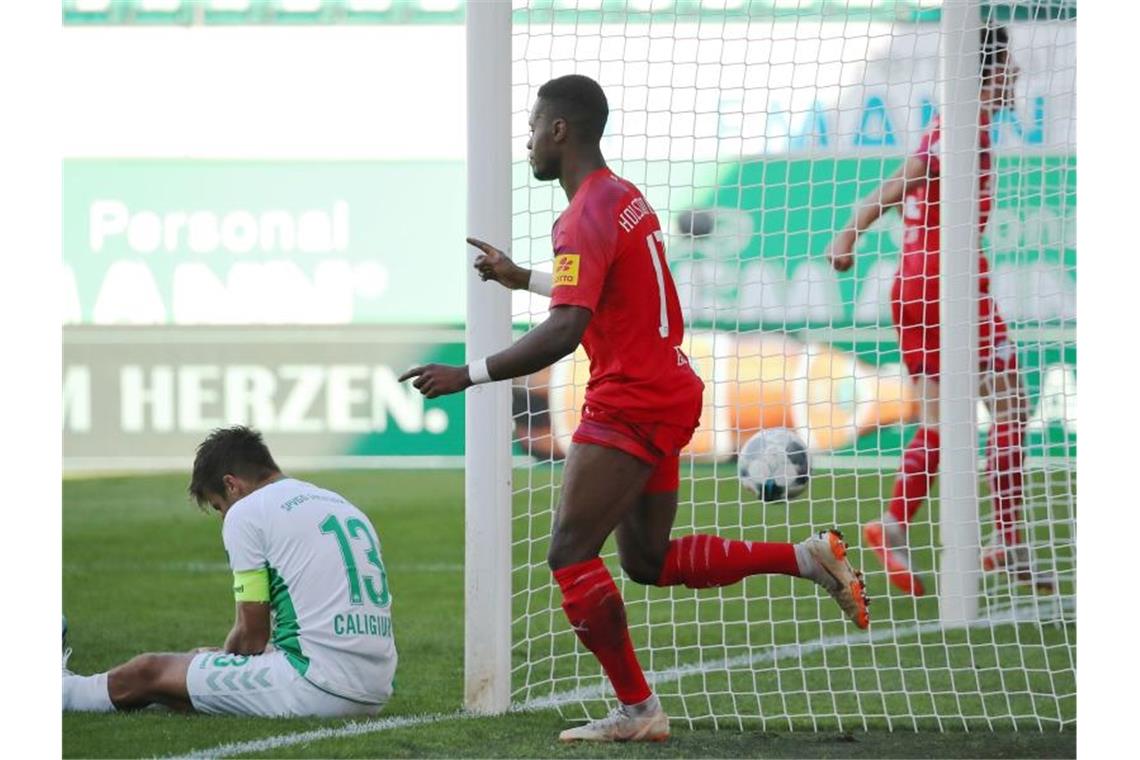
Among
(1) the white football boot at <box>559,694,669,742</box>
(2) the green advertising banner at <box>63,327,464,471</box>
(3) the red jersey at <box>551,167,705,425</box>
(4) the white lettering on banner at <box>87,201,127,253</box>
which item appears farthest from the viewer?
(4) the white lettering on banner at <box>87,201,127,253</box>

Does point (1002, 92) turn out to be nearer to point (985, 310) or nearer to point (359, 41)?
point (985, 310)

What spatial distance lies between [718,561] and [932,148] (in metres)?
2.37

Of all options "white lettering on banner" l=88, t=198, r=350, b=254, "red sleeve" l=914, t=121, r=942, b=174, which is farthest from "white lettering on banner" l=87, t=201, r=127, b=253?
"red sleeve" l=914, t=121, r=942, b=174

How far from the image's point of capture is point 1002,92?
602cm

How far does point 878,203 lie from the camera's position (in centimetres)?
612

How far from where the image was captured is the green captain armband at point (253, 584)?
4.70 m

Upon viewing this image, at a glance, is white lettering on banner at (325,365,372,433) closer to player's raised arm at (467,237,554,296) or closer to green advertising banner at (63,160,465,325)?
green advertising banner at (63,160,465,325)

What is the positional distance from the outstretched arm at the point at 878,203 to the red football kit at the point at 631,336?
1.64 m

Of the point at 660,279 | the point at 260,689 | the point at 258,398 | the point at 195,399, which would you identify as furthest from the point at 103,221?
the point at 660,279

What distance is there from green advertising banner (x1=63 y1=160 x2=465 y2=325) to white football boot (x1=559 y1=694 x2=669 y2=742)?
36.0 feet

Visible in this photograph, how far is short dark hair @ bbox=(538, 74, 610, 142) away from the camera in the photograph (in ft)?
14.7

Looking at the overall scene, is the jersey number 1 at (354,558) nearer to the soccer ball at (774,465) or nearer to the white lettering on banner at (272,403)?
the soccer ball at (774,465)

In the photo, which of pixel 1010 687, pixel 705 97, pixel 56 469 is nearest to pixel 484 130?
pixel 56 469

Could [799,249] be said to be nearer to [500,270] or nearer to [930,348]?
[930,348]
